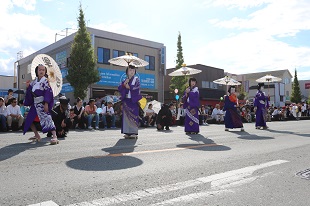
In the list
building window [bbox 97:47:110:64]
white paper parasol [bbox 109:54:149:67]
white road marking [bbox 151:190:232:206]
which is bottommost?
white road marking [bbox 151:190:232:206]

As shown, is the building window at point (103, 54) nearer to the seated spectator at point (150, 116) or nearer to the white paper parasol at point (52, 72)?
the seated spectator at point (150, 116)

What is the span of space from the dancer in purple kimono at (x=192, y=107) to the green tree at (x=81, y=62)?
14.5m

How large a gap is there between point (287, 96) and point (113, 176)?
215 ft

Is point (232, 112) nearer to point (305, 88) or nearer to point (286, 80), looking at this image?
point (286, 80)

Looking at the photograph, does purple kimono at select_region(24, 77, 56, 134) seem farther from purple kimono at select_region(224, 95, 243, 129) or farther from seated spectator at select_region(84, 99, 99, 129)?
purple kimono at select_region(224, 95, 243, 129)

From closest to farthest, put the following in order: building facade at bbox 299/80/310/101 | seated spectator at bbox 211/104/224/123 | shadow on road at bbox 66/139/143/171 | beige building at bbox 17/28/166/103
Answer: shadow on road at bbox 66/139/143/171 → seated spectator at bbox 211/104/224/123 → beige building at bbox 17/28/166/103 → building facade at bbox 299/80/310/101

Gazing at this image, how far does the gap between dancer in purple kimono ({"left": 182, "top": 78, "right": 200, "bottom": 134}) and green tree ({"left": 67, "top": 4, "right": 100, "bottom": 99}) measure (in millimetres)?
14545

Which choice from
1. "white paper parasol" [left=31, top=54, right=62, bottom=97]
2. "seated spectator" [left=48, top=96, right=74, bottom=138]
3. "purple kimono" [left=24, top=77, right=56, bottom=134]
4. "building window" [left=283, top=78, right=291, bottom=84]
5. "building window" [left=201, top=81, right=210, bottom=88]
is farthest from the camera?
"building window" [left=283, top=78, right=291, bottom=84]

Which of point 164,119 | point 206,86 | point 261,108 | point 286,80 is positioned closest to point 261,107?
point 261,108

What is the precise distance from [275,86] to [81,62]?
46595 millimetres

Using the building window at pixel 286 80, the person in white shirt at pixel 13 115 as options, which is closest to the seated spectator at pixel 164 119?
the person in white shirt at pixel 13 115

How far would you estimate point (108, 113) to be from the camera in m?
15.3

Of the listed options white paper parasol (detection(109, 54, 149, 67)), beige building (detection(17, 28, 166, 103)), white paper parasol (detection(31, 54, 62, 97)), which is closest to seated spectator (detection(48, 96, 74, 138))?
white paper parasol (detection(31, 54, 62, 97))

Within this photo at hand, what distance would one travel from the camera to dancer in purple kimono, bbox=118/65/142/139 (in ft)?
27.1
